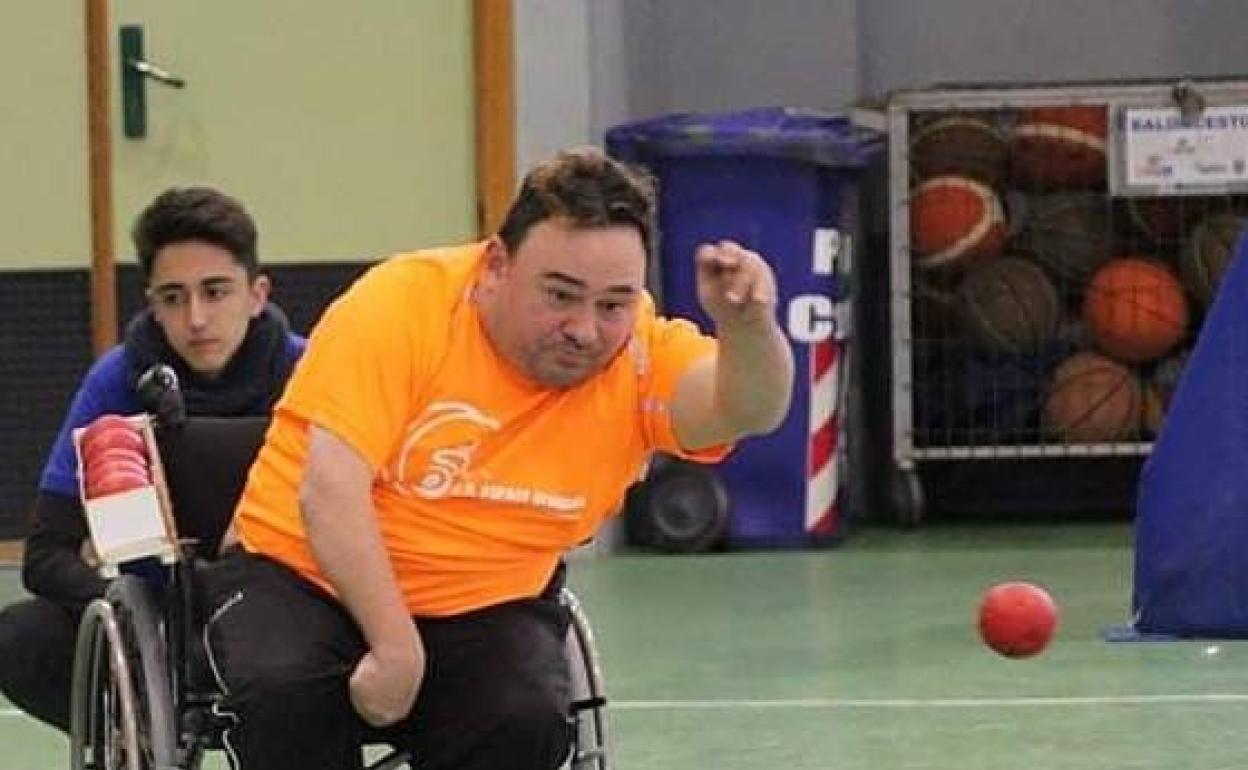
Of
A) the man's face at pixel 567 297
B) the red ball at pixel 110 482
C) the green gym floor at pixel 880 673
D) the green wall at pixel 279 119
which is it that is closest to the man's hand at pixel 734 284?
the man's face at pixel 567 297

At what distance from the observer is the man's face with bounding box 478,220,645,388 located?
3.70 m

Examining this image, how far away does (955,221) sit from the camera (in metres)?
9.20

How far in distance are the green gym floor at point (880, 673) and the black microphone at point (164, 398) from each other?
1.54 m

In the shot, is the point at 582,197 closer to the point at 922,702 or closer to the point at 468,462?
the point at 468,462

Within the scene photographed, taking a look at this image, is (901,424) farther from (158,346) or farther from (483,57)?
(158,346)

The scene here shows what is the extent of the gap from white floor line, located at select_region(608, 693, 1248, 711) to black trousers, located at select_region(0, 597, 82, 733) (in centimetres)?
163

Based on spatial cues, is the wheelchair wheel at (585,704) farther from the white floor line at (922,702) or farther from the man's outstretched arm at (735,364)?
the white floor line at (922,702)

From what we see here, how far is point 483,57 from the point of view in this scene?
863cm

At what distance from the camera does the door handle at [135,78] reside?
8602 millimetres

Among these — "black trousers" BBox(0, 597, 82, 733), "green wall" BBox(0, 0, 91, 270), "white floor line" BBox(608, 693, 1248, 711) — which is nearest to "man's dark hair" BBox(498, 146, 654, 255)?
"black trousers" BBox(0, 597, 82, 733)

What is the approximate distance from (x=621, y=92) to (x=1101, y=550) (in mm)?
1926

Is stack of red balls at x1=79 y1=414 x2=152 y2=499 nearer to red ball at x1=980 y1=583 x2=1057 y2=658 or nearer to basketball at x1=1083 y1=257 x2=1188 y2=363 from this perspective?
red ball at x1=980 y1=583 x2=1057 y2=658

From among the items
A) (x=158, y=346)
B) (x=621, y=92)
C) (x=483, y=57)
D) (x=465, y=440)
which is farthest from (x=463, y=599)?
(x=621, y=92)

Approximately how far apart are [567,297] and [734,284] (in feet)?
0.70
